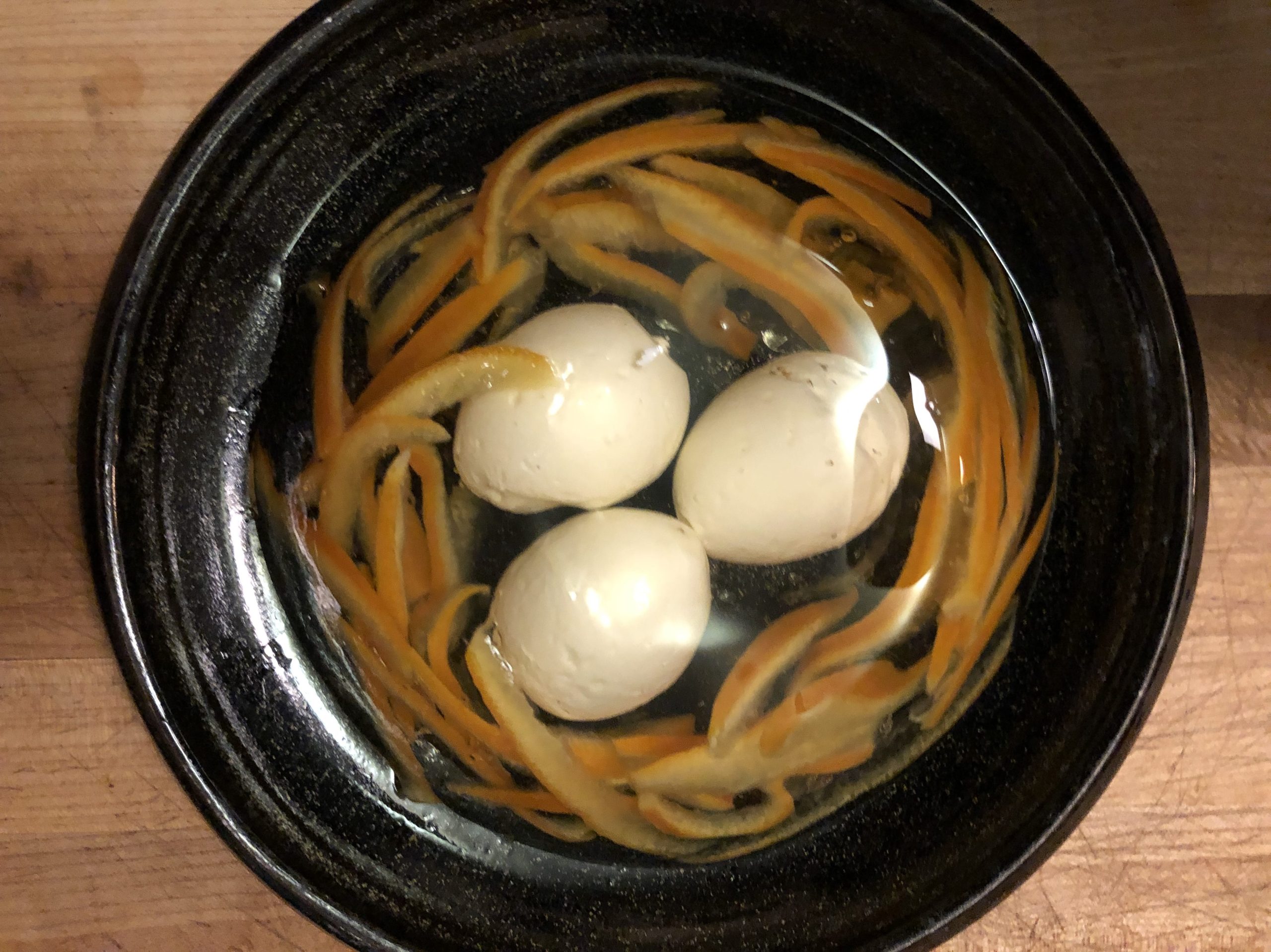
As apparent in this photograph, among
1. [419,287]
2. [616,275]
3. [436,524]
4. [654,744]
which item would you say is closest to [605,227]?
[616,275]

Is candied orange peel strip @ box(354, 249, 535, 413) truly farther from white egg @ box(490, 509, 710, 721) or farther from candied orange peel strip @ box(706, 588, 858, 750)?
candied orange peel strip @ box(706, 588, 858, 750)

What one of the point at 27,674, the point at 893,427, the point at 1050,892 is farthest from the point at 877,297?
the point at 27,674

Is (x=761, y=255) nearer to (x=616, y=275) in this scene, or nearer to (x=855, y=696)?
(x=616, y=275)

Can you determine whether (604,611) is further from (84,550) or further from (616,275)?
(84,550)

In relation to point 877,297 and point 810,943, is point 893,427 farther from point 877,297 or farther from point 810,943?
point 810,943

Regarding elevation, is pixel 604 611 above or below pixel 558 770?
above

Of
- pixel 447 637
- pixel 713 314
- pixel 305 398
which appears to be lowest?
pixel 447 637
